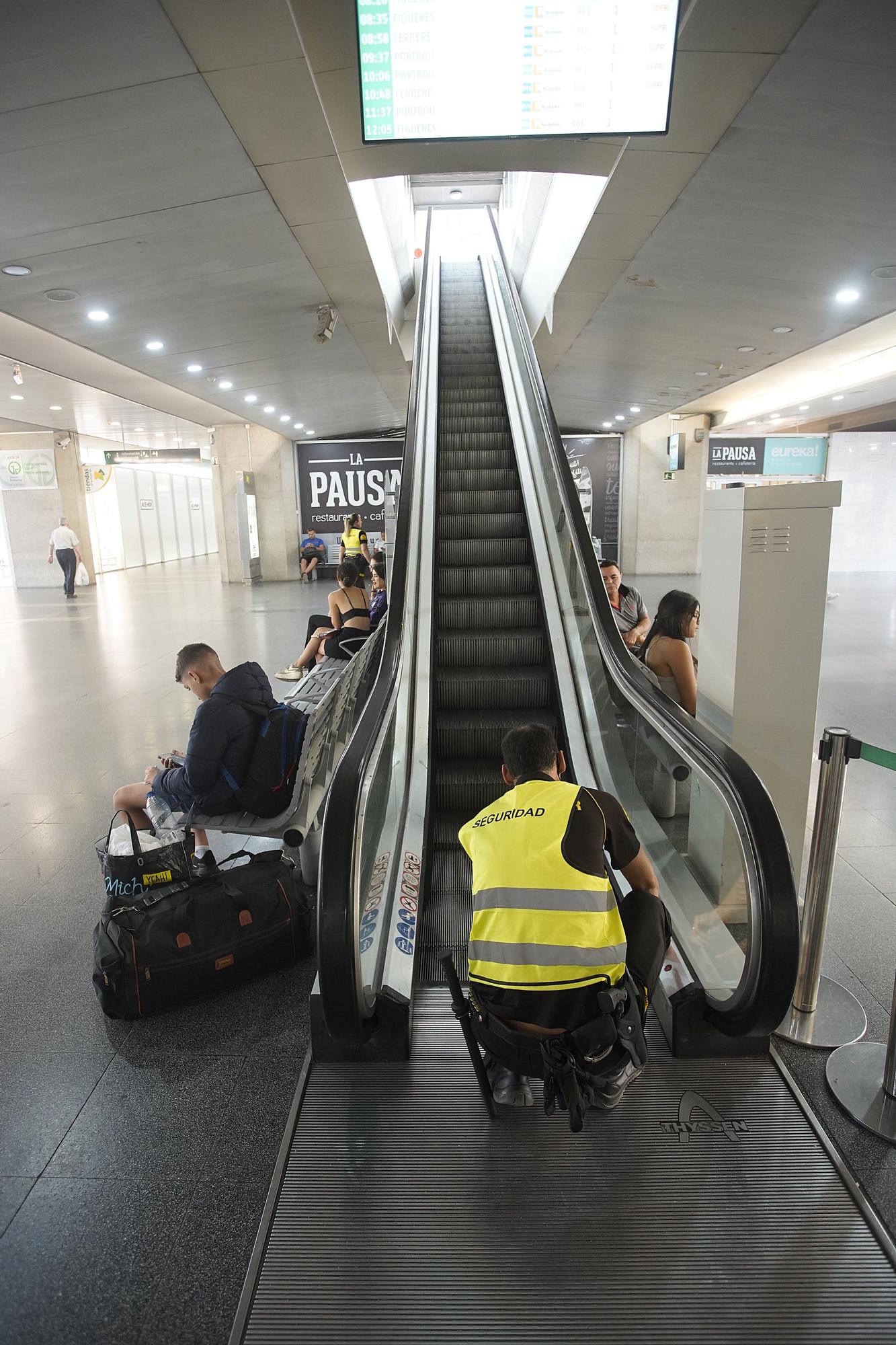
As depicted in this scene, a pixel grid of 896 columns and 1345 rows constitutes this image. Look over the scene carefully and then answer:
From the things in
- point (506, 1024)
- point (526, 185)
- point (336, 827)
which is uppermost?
point (526, 185)

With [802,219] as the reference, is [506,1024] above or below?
below

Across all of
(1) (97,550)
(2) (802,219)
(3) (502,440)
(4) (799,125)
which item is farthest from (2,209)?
(1) (97,550)

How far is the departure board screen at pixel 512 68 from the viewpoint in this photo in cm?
388

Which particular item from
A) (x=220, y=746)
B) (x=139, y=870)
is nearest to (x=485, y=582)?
(x=220, y=746)

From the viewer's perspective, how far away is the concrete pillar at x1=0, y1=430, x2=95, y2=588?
1880 cm

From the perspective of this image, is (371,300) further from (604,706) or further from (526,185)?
(604,706)

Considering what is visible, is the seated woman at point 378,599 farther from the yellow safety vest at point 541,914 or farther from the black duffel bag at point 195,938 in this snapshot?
the yellow safety vest at point 541,914

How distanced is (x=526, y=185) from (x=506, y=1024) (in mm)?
13376

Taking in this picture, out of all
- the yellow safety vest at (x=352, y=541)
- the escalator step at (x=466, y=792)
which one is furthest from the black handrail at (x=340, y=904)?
the yellow safety vest at (x=352, y=541)

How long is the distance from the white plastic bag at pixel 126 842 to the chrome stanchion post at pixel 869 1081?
278 cm

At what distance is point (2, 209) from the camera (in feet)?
16.5

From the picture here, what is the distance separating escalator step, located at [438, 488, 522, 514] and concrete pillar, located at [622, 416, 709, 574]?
12.9 metres

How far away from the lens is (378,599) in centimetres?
680

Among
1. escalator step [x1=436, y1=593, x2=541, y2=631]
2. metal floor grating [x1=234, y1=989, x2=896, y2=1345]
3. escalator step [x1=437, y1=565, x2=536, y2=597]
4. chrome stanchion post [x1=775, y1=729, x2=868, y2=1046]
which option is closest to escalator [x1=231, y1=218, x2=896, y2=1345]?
metal floor grating [x1=234, y1=989, x2=896, y2=1345]
